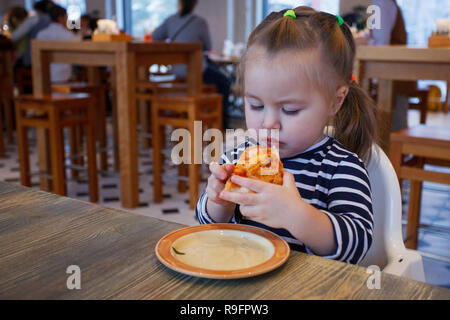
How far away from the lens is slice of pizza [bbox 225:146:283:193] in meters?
0.72

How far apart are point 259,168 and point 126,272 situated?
0.26 metres

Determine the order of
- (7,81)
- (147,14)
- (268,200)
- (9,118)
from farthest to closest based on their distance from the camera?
(147,14) → (9,118) → (7,81) → (268,200)

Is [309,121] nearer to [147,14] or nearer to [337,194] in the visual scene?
[337,194]

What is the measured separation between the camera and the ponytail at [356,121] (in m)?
1.20

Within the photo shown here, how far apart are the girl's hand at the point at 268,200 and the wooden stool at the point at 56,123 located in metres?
2.47

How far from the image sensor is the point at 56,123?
291 cm

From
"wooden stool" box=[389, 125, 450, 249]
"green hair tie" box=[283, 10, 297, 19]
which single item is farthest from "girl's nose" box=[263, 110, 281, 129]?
"wooden stool" box=[389, 125, 450, 249]

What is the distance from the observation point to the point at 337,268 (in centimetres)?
61

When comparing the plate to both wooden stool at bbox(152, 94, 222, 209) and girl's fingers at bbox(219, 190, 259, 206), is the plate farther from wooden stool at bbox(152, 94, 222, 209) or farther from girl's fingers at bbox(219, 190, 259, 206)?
wooden stool at bbox(152, 94, 222, 209)

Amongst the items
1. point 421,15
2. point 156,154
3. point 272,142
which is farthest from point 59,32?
point 421,15

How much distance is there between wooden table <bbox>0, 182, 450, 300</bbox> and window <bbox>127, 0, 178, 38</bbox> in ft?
35.6
